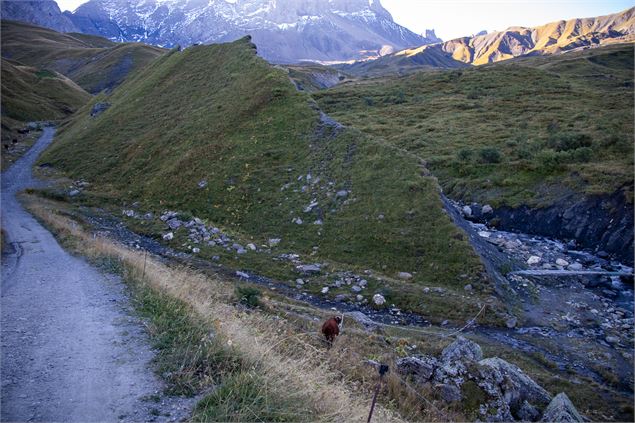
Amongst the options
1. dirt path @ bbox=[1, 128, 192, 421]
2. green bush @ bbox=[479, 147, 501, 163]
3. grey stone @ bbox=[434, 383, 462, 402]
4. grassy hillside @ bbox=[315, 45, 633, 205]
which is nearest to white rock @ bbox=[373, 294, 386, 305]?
grey stone @ bbox=[434, 383, 462, 402]

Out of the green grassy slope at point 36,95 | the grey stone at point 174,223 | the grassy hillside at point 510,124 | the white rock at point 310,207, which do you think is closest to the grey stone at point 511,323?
the white rock at point 310,207

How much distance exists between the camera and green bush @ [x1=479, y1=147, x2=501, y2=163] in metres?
39.3

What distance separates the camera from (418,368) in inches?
460

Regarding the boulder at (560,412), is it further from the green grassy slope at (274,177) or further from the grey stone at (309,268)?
the grey stone at (309,268)

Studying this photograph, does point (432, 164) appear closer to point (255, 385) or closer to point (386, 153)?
point (386, 153)

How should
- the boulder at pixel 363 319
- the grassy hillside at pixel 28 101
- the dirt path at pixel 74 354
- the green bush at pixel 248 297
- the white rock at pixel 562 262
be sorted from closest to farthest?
the dirt path at pixel 74 354
the green bush at pixel 248 297
the boulder at pixel 363 319
the white rock at pixel 562 262
the grassy hillside at pixel 28 101

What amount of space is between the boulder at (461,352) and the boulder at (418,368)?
1091 millimetres

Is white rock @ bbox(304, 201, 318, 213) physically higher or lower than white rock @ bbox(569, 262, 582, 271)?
higher

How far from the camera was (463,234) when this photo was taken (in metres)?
23.3

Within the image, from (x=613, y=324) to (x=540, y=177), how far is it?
17.8m

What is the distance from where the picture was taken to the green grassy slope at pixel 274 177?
23.2 meters

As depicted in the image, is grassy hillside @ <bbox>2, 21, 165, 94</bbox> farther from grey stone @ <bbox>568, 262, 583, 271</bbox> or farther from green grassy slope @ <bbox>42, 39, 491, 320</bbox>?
grey stone @ <bbox>568, 262, 583, 271</bbox>

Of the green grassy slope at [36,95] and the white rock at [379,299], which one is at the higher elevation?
the green grassy slope at [36,95]

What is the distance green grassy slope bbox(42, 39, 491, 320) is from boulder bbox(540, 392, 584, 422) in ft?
25.2
